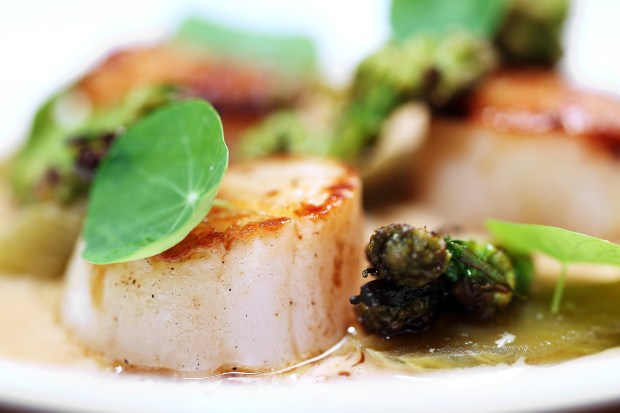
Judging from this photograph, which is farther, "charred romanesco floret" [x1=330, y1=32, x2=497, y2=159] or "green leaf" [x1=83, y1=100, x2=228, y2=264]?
"charred romanesco floret" [x1=330, y1=32, x2=497, y2=159]

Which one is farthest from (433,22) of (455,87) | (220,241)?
(220,241)

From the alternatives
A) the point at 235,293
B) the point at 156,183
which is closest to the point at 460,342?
the point at 235,293

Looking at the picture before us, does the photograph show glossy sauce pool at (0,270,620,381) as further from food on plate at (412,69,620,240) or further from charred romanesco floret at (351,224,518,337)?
food on plate at (412,69,620,240)

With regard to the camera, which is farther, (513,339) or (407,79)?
(407,79)

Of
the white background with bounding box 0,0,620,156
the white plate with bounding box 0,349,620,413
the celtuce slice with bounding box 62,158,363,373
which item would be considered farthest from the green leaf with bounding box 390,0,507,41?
the white plate with bounding box 0,349,620,413

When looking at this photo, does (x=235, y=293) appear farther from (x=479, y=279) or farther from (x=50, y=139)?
(x=50, y=139)

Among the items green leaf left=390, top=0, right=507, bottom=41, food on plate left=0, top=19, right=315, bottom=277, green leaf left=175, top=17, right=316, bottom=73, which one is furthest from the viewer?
green leaf left=175, top=17, right=316, bottom=73

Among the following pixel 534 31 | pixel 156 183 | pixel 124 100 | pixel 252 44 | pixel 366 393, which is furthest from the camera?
pixel 252 44
